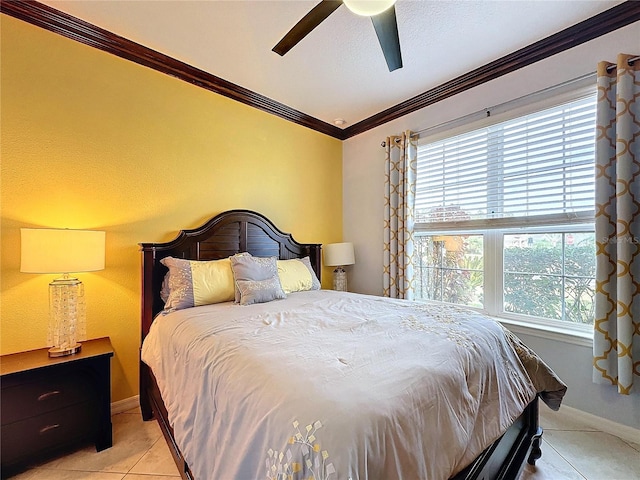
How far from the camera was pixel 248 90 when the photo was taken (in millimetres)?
2986

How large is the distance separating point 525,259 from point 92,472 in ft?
11.1

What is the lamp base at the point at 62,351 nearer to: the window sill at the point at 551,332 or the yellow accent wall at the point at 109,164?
the yellow accent wall at the point at 109,164

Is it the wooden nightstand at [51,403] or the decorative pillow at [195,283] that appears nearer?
the wooden nightstand at [51,403]

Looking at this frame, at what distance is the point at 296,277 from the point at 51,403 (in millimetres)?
1854

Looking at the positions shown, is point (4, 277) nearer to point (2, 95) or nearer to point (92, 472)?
point (2, 95)

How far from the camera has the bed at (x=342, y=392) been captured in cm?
79

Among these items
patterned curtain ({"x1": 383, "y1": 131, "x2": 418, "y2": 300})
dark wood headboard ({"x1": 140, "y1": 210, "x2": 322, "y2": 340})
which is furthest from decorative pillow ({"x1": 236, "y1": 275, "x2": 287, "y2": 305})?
patterned curtain ({"x1": 383, "y1": 131, "x2": 418, "y2": 300})

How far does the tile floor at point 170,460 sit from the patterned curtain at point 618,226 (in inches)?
15.4

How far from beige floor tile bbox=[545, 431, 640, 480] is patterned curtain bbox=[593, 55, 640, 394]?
354 mm

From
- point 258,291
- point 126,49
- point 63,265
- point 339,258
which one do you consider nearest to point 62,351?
point 63,265

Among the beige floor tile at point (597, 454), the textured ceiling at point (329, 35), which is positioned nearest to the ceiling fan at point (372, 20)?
the textured ceiling at point (329, 35)

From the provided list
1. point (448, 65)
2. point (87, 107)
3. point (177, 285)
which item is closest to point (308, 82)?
point (448, 65)

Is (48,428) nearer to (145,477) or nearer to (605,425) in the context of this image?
(145,477)

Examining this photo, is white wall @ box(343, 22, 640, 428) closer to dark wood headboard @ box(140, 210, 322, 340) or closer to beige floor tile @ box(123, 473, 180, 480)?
dark wood headboard @ box(140, 210, 322, 340)
